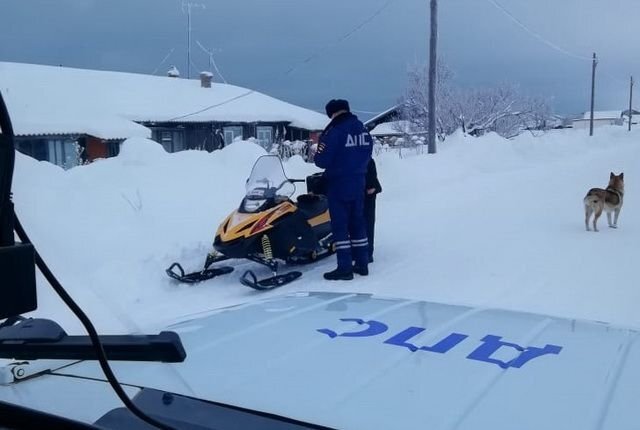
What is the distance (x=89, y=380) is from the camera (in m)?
1.91

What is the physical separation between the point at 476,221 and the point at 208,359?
908 cm

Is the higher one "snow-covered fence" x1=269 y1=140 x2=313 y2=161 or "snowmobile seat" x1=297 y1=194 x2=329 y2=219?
"snow-covered fence" x1=269 y1=140 x2=313 y2=161

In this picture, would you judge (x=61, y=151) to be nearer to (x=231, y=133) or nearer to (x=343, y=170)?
(x=231, y=133)

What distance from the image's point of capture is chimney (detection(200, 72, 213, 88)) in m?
36.7

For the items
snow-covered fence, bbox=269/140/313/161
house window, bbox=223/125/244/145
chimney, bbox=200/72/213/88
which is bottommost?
snow-covered fence, bbox=269/140/313/161

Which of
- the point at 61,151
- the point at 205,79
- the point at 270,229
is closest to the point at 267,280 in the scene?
the point at 270,229

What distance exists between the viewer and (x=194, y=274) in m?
6.70

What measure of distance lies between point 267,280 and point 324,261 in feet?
5.22

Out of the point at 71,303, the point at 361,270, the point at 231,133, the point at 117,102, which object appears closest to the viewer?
the point at 71,303

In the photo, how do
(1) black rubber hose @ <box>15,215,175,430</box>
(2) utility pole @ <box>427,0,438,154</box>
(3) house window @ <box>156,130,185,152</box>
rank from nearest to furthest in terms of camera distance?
(1) black rubber hose @ <box>15,215,175,430</box>, (2) utility pole @ <box>427,0,438,154</box>, (3) house window @ <box>156,130,185,152</box>

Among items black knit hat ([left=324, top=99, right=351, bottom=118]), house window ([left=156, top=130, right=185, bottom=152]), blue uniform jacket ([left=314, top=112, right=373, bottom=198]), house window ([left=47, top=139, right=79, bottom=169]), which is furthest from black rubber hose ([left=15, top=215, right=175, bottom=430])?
house window ([left=156, top=130, right=185, bottom=152])

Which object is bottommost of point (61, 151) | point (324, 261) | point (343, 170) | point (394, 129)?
point (324, 261)

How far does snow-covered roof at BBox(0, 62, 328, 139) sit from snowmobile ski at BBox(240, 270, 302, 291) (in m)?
19.3

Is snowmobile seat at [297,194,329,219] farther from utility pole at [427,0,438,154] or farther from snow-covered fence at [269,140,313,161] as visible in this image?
utility pole at [427,0,438,154]
